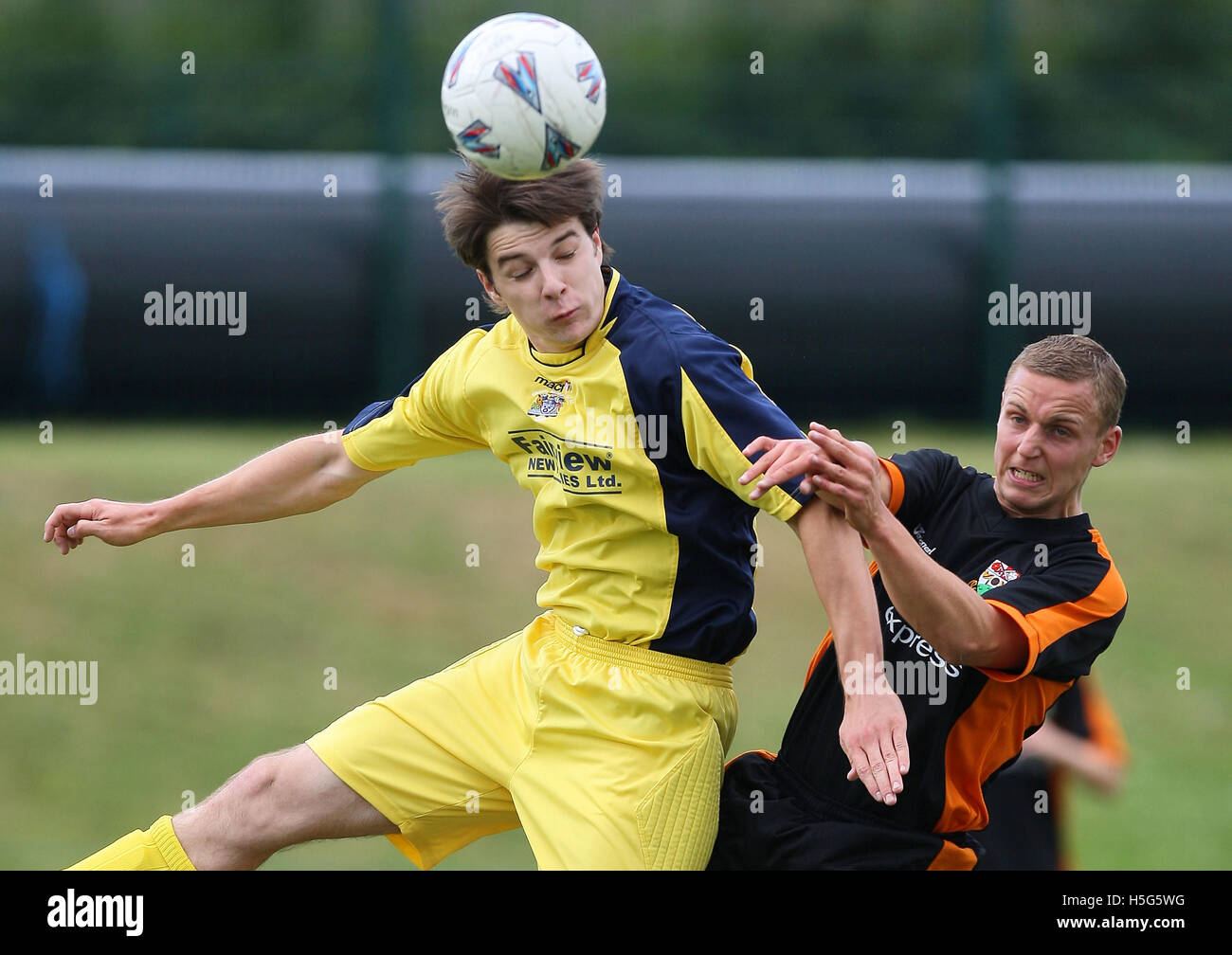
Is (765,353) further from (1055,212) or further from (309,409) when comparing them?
(309,409)

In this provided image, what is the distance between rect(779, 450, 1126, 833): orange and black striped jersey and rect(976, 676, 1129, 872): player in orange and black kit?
1515 millimetres

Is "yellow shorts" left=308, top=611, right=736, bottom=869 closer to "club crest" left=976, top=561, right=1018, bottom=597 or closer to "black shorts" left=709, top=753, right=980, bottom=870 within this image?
"black shorts" left=709, top=753, right=980, bottom=870

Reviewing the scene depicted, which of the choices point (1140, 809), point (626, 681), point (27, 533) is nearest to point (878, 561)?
point (626, 681)

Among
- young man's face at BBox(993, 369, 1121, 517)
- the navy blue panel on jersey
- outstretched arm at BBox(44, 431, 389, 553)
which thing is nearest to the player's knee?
outstretched arm at BBox(44, 431, 389, 553)

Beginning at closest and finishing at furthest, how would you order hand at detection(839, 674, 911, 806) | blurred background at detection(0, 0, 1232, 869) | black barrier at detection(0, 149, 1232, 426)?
hand at detection(839, 674, 911, 806) < blurred background at detection(0, 0, 1232, 869) < black barrier at detection(0, 149, 1232, 426)

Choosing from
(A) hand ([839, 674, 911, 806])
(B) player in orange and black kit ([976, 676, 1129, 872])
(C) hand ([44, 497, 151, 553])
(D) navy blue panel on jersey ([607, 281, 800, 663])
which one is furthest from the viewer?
(B) player in orange and black kit ([976, 676, 1129, 872])

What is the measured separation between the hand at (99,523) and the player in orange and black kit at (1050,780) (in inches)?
123

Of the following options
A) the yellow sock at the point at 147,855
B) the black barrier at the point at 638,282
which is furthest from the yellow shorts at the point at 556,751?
the black barrier at the point at 638,282

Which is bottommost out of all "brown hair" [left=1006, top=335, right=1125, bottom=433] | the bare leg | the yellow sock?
the yellow sock

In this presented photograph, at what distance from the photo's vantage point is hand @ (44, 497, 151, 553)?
473 cm

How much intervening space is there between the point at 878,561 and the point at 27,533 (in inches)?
316

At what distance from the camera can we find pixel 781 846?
4.27m

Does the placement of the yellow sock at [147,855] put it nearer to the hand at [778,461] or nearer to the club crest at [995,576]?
the hand at [778,461]

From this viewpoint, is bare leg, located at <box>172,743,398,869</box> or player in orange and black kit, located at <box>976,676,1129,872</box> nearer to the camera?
A: bare leg, located at <box>172,743,398,869</box>
